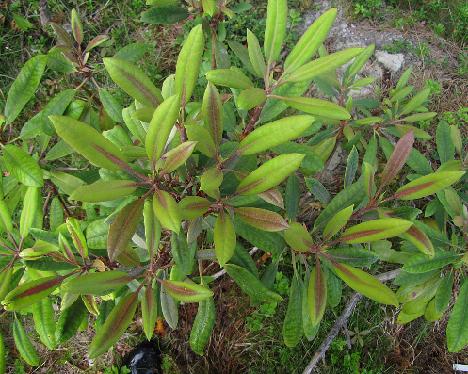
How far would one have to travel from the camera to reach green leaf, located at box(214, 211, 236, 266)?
1.15 m

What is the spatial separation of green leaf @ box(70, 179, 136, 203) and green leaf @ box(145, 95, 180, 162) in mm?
91

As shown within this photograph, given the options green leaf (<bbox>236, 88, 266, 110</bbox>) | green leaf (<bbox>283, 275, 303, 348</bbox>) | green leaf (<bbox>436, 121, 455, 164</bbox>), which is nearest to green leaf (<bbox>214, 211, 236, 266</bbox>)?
green leaf (<bbox>236, 88, 266, 110</bbox>)

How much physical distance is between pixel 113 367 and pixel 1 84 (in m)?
1.99

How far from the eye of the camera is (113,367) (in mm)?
2615

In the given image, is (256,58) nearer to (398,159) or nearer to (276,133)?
(276,133)

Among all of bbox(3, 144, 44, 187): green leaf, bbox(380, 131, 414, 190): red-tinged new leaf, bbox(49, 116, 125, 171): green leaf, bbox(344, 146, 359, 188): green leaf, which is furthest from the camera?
bbox(344, 146, 359, 188): green leaf

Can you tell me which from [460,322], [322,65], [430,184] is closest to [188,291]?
[322,65]

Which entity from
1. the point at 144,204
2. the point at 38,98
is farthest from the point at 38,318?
the point at 38,98

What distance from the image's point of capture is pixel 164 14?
176cm

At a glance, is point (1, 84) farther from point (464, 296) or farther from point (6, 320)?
point (464, 296)

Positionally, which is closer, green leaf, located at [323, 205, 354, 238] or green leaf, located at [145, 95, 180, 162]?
green leaf, located at [145, 95, 180, 162]

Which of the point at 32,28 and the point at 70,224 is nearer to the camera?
the point at 70,224

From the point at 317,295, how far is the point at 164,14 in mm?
1210

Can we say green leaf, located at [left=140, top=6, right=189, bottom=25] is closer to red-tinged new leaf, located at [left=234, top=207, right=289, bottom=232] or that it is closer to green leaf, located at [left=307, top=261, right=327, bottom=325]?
red-tinged new leaf, located at [left=234, top=207, right=289, bottom=232]
